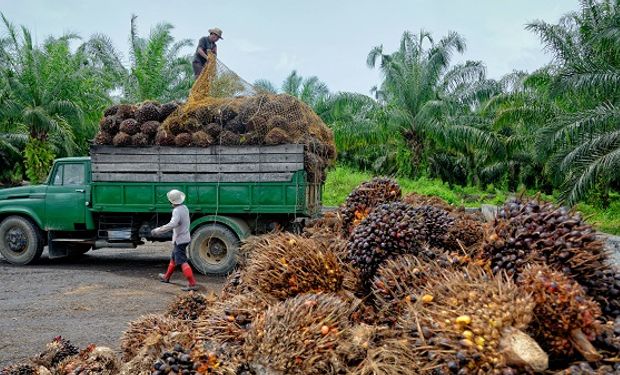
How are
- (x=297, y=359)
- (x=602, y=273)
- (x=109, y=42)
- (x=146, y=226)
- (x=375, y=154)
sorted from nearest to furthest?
(x=297, y=359) → (x=602, y=273) → (x=146, y=226) → (x=109, y=42) → (x=375, y=154)

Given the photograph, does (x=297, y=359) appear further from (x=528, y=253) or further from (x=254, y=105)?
(x=254, y=105)

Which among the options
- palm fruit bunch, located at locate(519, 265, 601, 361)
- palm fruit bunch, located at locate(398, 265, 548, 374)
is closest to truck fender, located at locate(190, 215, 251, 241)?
palm fruit bunch, located at locate(398, 265, 548, 374)

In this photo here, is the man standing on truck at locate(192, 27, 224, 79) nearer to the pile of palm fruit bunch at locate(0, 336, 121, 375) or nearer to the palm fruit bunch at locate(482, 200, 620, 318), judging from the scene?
the pile of palm fruit bunch at locate(0, 336, 121, 375)

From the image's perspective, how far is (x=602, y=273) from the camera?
8.64 feet

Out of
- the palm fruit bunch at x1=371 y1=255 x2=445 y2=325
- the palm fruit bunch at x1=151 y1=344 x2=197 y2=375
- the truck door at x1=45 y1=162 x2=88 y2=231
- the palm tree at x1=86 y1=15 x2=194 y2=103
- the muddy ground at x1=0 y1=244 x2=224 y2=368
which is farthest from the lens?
the palm tree at x1=86 y1=15 x2=194 y2=103

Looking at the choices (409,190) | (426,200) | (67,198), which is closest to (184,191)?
(67,198)

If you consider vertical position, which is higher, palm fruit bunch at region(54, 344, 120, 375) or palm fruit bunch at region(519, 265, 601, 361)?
palm fruit bunch at region(519, 265, 601, 361)

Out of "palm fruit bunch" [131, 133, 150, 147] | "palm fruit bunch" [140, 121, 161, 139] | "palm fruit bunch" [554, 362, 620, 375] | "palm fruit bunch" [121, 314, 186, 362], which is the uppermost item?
"palm fruit bunch" [140, 121, 161, 139]

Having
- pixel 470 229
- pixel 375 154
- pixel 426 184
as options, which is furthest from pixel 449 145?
pixel 470 229

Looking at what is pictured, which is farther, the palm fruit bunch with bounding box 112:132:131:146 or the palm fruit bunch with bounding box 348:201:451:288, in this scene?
the palm fruit bunch with bounding box 112:132:131:146

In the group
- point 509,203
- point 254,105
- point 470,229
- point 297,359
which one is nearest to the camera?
point 297,359

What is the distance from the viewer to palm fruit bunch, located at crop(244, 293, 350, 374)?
89.9 inches

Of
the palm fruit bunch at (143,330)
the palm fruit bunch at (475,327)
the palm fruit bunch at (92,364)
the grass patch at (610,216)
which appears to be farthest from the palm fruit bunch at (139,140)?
the grass patch at (610,216)

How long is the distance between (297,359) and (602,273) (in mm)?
1444
